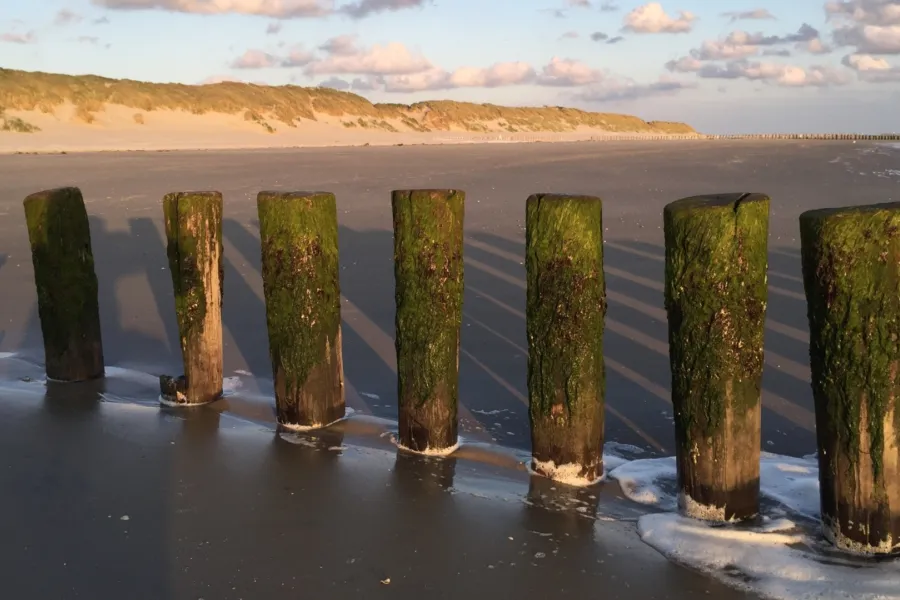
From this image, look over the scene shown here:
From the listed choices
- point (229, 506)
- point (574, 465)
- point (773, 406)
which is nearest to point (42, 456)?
point (229, 506)

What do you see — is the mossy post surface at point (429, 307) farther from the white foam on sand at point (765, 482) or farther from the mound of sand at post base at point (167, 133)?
the mound of sand at post base at point (167, 133)

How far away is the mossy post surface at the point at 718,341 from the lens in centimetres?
326

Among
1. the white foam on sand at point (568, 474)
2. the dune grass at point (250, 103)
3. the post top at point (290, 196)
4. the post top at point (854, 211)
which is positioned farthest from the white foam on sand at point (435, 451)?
the dune grass at point (250, 103)

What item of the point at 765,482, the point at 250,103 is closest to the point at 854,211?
the point at 765,482

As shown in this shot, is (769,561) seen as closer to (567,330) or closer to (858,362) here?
(858,362)

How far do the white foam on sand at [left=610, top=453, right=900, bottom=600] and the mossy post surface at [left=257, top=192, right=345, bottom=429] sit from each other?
5.03ft

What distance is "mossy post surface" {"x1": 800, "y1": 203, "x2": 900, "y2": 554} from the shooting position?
299 cm

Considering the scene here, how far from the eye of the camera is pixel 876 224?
296cm

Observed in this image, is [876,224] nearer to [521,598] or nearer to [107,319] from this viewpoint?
[521,598]

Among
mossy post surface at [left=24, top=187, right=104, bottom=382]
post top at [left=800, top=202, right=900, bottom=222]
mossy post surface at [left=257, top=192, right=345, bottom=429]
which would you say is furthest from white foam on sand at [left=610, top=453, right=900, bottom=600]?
mossy post surface at [left=24, top=187, right=104, bottom=382]

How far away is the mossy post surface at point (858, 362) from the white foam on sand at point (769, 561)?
13 centimetres

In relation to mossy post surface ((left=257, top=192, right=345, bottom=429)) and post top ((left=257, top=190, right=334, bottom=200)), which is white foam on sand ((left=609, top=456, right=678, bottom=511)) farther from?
post top ((left=257, top=190, right=334, bottom=200))

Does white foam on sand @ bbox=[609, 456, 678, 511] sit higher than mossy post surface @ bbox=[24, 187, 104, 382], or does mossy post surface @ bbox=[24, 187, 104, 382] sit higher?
mossy post surface @ bbox=[24, 187, 104, 382]

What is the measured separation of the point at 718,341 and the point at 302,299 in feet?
6.59
